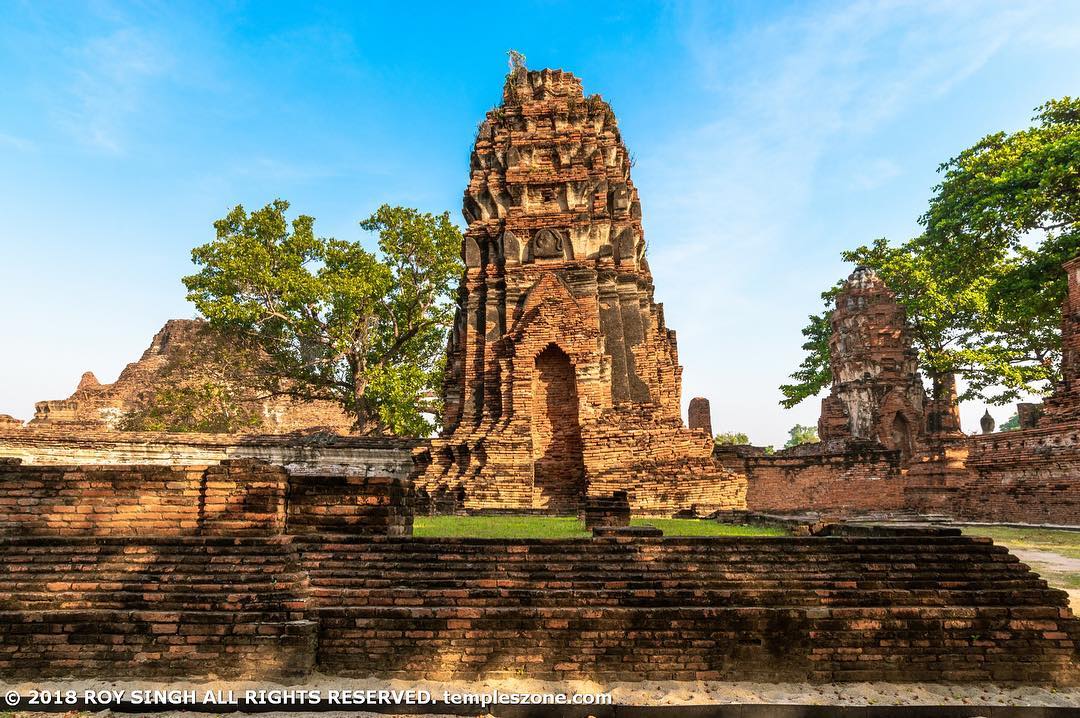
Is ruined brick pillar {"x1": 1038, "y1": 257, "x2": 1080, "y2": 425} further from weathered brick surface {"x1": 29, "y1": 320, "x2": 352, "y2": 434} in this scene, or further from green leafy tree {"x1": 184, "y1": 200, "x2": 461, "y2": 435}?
weathered brick surface {"x1": 29, "y1": 320, "x2": 352, "y2": 434}

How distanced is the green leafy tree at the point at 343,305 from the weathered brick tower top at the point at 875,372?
14.3 metres

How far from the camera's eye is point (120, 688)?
13.6 ft

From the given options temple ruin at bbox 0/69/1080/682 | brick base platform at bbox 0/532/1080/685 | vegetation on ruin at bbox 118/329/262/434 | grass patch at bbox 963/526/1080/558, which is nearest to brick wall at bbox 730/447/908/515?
grass patch at bbox 963/526/1080/558

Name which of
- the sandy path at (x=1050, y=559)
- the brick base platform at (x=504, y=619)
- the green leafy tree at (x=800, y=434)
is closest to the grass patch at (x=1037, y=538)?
the sandy path at (x=1050, y=559)

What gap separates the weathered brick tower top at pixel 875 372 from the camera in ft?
66.9

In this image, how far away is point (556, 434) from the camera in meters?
13.2

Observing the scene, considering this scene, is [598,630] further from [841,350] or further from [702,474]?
[841,350]

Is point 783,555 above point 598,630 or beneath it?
above

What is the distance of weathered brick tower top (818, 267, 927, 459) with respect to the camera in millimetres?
20391

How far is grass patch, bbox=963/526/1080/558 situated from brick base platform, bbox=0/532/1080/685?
18.3 ft

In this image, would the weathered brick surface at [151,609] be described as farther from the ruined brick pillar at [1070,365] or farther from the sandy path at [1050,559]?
the ruined brick pillar at [1070,365]

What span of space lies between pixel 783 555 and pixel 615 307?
32.2ft

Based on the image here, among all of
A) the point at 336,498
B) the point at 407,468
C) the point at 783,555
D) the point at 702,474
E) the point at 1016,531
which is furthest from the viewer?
the point at 407,468

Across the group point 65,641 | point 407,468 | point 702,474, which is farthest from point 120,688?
point 407,468
